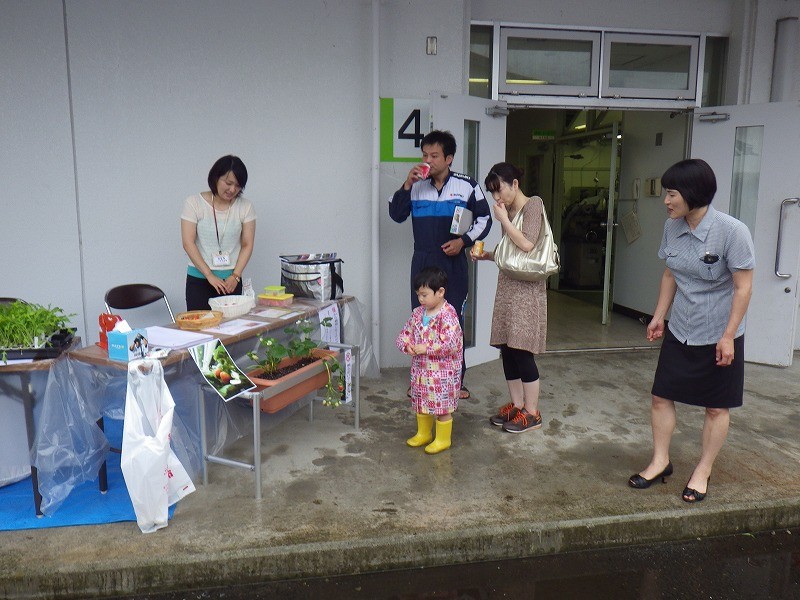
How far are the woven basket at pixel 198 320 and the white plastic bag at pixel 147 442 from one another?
24.0 inches

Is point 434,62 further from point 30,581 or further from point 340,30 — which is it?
point 30,581

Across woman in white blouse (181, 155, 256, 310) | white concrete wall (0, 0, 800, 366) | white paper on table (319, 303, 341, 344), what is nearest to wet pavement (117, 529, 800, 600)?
white paper on table (319, 303, 341, 344)

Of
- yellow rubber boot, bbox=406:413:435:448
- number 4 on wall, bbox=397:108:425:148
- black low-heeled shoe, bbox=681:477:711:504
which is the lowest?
black low-heeled shoe, bbox=681:477:711:504

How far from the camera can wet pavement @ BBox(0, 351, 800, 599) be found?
8.89 ft

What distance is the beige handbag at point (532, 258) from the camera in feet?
12.2

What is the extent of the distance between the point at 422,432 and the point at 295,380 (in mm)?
911

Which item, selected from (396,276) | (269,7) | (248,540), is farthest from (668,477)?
(269,7)

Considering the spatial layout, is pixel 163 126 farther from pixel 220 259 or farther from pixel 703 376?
pixel 703 376

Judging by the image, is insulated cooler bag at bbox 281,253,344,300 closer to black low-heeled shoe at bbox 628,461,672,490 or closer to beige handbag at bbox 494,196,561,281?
beige handbag at bbox 494,196,561,281

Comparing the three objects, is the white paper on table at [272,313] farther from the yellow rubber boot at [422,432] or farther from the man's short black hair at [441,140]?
the man's short black hair at [441,140]

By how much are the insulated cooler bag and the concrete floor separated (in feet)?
2.80

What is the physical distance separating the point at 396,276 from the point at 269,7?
234 cm

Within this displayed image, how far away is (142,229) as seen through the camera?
4.97m

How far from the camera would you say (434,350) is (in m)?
3.53
